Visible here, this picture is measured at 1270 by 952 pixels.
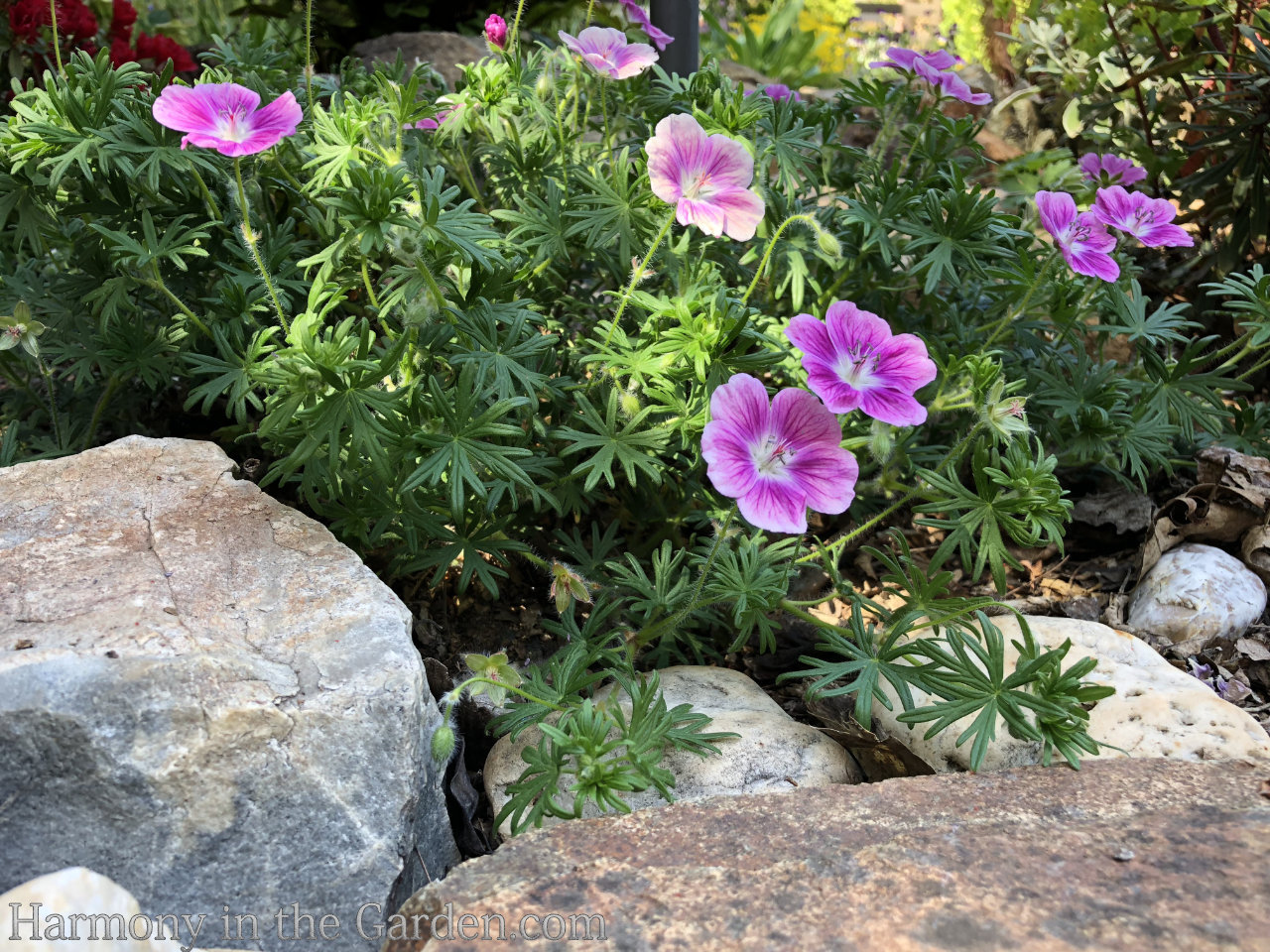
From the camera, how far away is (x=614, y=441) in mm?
2279

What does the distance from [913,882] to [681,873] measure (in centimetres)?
34

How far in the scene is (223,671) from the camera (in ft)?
5.92

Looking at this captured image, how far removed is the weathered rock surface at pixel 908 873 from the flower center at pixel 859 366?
2.47ft

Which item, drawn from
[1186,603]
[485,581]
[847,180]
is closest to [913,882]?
[485,581]

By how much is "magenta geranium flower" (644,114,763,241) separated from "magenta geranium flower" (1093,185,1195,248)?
948 millimetres

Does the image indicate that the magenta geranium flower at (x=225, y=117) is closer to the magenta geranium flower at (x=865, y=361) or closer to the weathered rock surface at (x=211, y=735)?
the weathered rock surface at (x=211, y=735)

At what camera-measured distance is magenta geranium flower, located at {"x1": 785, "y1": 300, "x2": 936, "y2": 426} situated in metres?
2.02

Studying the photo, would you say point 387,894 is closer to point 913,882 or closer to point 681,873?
point 681,873

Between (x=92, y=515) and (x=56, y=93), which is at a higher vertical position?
(x=56, y=93)

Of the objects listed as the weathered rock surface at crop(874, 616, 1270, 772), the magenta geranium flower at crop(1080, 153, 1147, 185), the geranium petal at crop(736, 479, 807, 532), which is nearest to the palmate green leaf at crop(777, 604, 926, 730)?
the weathered rock surface at crop(874, 616, 1270, 772)

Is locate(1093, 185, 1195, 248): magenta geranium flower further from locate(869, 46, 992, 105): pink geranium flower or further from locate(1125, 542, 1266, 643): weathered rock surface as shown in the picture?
locate(1125, 542, 1266, 643): weathered rock surface

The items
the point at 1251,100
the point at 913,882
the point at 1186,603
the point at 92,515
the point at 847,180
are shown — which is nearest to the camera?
the point at 913,882

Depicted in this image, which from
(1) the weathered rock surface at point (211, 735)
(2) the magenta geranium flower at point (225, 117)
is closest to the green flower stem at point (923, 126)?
(2) the magenta geranium flower at point (225, 117)

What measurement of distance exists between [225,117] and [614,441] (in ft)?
3.47
